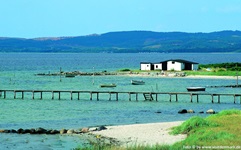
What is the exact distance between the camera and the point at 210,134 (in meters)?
36.8

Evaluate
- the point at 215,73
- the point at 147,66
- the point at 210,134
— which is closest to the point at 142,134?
the point at 210,134

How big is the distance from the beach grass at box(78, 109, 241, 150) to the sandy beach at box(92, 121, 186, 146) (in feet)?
3.73

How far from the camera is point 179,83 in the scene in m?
115

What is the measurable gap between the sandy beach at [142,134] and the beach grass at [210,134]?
114 centimetres

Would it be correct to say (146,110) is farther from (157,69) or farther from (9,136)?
(157,69)

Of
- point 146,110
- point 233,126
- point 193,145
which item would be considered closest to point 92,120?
point 146,110

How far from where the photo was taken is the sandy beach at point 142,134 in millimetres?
40819

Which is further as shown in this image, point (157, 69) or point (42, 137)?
point (157, 69)

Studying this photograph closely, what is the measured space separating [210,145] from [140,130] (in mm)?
14940

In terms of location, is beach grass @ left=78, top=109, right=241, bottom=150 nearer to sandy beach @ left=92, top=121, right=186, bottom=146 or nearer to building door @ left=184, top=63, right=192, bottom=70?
sandy beach @ left=92, top=121, right=186, bottom=146

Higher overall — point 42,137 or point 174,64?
point 174,64

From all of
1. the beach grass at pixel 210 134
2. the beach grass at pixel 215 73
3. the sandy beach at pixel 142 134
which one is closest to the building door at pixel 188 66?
the beach grass at pixel 215 73

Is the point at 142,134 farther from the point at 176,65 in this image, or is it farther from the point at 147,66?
the point at 147,66

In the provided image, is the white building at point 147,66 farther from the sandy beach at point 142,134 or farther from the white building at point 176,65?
the sandy beach at point 142,134
